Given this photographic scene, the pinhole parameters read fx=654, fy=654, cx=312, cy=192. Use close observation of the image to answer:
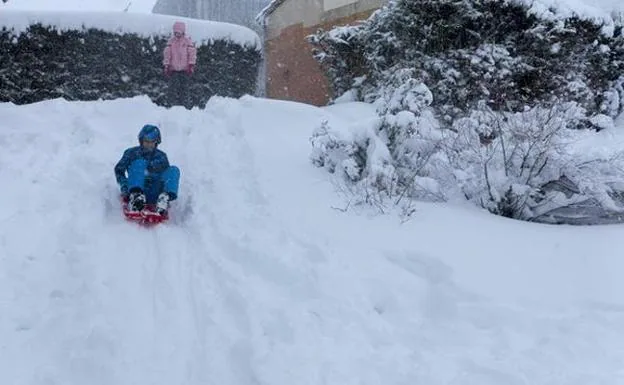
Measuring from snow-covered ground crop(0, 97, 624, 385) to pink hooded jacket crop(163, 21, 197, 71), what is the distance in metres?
4.80

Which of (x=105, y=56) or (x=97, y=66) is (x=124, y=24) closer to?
(x=105, y=56)

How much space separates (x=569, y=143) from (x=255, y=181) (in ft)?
10.5

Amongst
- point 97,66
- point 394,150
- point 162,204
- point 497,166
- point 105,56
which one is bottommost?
Answer: point 162,204

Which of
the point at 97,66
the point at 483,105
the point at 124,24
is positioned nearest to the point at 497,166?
the point at 483,105

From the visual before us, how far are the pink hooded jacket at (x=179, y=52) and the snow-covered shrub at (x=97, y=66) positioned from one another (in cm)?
60

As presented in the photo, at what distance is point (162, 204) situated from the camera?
6539 mm

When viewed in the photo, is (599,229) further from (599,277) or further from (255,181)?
(255,181)

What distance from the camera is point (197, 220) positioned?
6457 mm

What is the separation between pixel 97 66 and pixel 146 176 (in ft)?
17.8

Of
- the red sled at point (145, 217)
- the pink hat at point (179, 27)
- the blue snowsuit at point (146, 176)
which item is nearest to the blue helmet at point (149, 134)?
the blue snowsuit at point (146, 176)

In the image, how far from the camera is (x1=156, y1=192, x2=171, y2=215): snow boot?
21.3 ft

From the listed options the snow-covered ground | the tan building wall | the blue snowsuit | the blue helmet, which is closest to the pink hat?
the tan building wall

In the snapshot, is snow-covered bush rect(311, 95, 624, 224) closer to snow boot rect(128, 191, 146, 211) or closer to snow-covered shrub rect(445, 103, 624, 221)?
snow-covered shrub rect(445, 103, 624, 221)

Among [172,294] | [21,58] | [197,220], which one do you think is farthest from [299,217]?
[21,58]
